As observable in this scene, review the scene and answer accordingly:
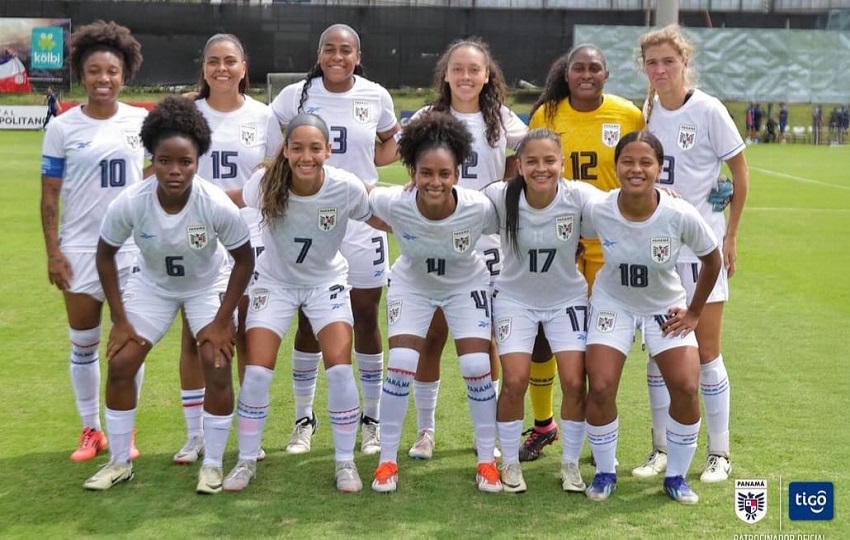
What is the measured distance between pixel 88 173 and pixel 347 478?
199 centimetres

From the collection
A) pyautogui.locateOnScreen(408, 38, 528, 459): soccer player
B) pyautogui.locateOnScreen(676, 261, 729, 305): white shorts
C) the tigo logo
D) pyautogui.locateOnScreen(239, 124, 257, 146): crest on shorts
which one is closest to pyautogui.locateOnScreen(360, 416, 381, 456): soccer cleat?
pyautogui.locateOnScreen(408, 38, 528, 459): soccer player

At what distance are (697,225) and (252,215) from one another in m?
2.26

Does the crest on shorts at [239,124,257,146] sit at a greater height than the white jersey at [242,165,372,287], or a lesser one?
greater

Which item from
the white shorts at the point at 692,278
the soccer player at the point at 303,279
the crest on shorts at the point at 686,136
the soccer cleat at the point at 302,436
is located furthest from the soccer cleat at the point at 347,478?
the crest on shorts at the point at 686,136

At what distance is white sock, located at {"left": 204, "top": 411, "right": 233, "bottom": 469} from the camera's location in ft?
15.5

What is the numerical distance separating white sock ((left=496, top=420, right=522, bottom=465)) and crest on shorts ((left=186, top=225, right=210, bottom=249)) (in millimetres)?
1632

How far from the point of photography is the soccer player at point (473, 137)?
17.2 ft

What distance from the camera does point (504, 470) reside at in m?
4.74

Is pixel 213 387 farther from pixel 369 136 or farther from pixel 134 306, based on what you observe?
pixel 369 136

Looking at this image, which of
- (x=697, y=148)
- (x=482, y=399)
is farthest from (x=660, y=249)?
(x=482, y=399)

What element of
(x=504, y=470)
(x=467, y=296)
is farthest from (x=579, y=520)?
(x=467, y=296)

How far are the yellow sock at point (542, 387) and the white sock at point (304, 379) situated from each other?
1190 millimetres

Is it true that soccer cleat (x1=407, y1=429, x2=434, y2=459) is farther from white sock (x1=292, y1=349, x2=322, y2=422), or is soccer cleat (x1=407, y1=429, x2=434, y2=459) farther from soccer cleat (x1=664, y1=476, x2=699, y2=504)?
soccer cleat (x1=664, y1=476, x2=699, y2=504)

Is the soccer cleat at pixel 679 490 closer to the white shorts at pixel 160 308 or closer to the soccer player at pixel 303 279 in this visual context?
the soccer player at pixel 303 279
